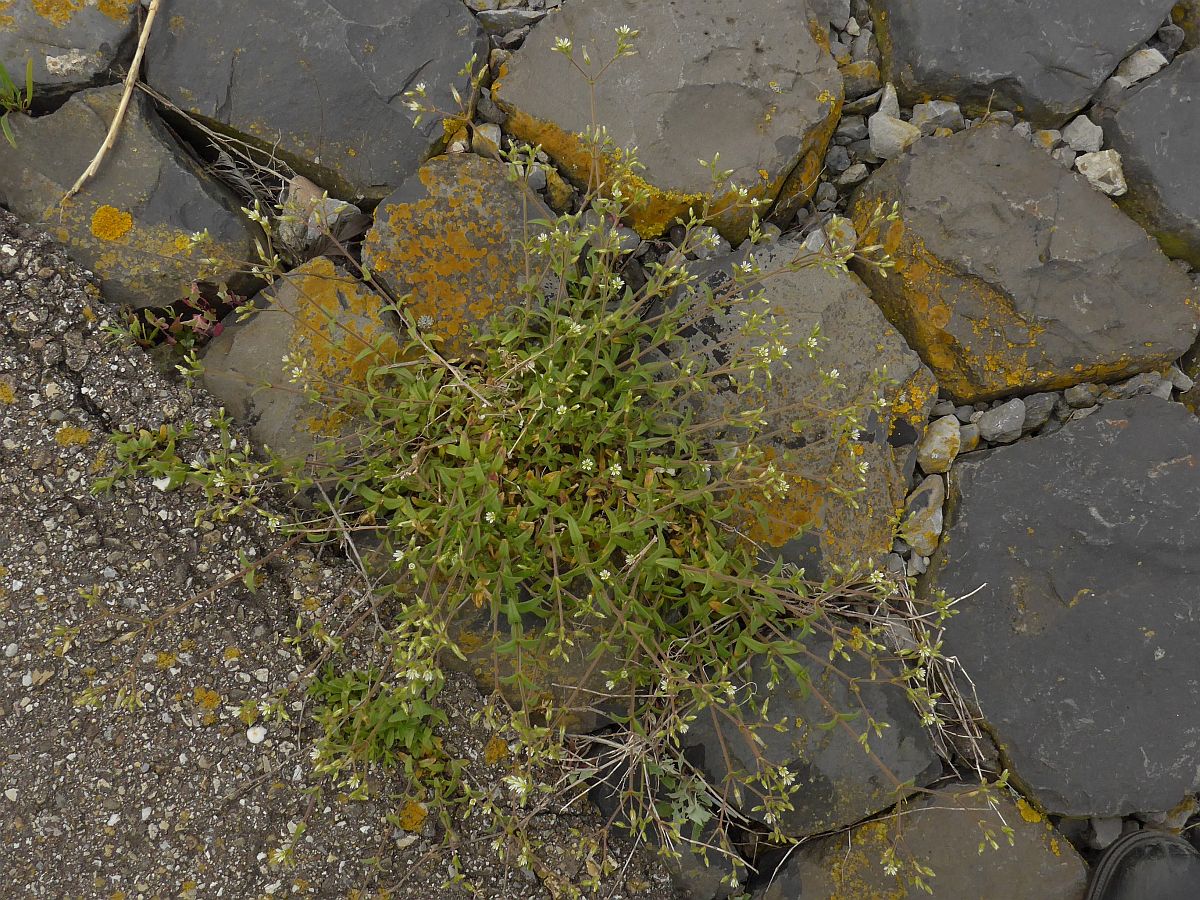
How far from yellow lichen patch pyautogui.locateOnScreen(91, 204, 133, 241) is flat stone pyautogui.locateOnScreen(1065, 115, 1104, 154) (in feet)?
A: 13.9

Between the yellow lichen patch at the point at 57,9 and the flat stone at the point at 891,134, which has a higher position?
the yellow lichen patch at the point at 57,9

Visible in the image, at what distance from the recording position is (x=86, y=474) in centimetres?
322

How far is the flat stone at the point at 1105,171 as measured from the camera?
3.54 m

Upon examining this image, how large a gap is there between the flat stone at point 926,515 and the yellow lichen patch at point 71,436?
3514mm

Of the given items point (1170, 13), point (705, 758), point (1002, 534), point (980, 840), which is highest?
point (1170, 13)

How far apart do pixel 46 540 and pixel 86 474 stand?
30 cm

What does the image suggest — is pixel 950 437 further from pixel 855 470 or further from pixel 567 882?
pixel 567 882

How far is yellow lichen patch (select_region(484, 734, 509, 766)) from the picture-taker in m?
A: 3.31

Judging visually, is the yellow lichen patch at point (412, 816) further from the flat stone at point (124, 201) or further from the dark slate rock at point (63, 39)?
the dark slate rock at point (63, 39)

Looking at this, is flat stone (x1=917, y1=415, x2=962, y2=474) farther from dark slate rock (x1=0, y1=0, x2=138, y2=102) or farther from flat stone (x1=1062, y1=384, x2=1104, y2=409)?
dark slate rock (x1=0, y1=0, x2=138, y2=102)

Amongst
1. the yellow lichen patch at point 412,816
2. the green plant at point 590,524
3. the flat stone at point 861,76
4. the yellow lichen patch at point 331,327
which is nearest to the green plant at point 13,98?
the green plant at point 590,524

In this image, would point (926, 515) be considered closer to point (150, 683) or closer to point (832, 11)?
point (832, 11)

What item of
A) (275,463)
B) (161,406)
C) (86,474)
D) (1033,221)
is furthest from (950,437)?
(86,474)

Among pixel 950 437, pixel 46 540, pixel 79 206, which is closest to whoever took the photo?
pixel 46 540
